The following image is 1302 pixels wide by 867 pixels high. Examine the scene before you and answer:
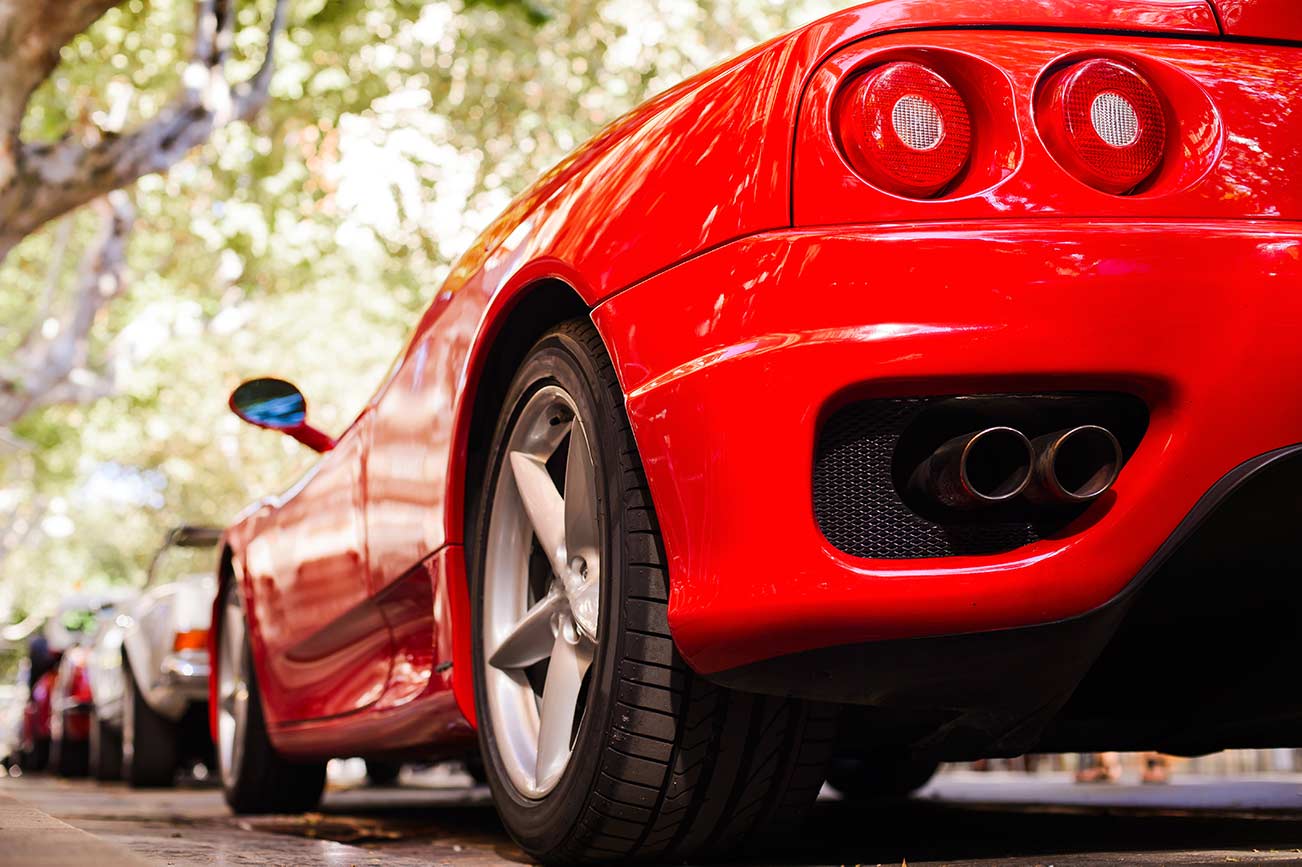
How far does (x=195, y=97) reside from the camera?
1110 centimetres

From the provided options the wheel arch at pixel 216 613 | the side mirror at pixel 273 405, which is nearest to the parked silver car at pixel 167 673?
the wheel arch at pixel 216 613

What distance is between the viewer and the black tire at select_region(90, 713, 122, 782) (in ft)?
30.7

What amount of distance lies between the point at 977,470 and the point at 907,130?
49cm

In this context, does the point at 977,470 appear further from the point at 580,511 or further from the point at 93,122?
the point at 93,122

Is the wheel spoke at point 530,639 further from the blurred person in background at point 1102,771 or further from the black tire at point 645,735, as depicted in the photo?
the blurred person in background at point 1102,771

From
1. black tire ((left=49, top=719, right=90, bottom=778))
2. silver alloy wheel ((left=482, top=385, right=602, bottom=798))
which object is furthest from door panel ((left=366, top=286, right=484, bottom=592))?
black tire ((left=49, top=719, right=90, bottom=778))

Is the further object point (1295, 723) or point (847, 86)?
point (1295, 723)

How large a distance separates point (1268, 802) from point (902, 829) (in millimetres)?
1826

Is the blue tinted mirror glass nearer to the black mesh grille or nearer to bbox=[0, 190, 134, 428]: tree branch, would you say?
the black mesh grille

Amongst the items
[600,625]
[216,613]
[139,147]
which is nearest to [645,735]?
[600,625]

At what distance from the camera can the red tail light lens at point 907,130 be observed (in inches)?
88.8

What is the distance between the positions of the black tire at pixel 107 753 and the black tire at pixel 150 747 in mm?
1599

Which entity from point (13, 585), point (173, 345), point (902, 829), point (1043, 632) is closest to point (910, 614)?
point (1043, 632)

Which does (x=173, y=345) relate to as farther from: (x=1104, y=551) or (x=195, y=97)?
(x=1104, y=551)
